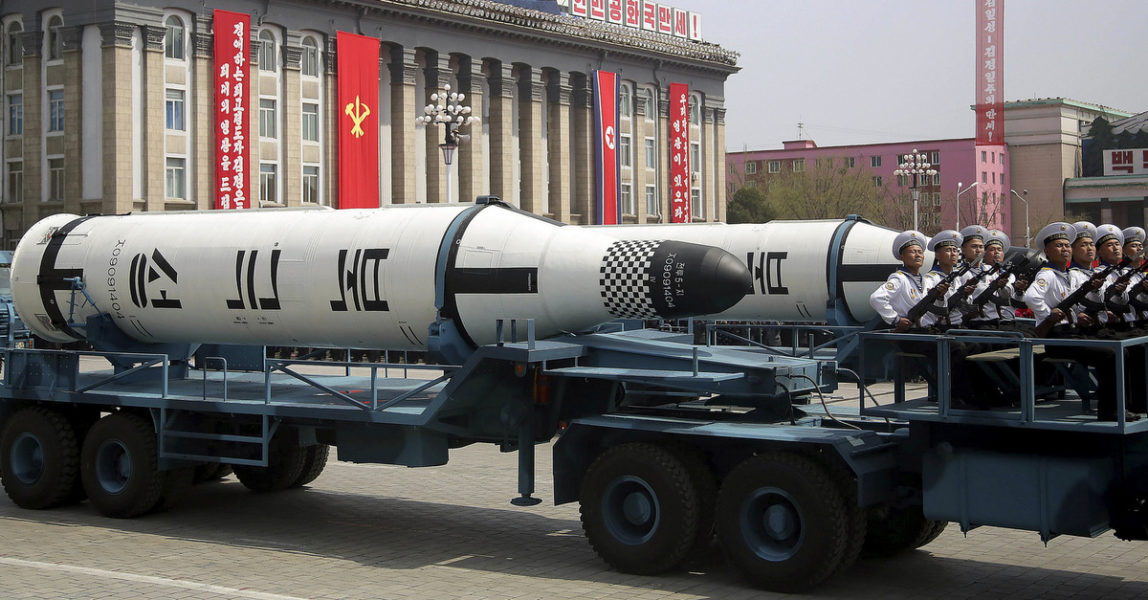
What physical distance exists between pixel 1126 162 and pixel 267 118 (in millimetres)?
90335

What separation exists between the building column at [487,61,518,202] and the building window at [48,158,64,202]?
2117 cm

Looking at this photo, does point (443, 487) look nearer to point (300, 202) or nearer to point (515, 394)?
point (515, 394)

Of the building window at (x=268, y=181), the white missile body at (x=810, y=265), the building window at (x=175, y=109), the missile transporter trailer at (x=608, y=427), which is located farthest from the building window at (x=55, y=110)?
the missile transporter trailer at (x=608, y=427)

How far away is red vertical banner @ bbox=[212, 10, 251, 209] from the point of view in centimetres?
5025

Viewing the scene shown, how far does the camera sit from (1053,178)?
116m

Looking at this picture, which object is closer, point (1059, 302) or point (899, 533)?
point (1059, 302)

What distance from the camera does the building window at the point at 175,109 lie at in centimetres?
5109

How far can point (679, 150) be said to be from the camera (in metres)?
73.9

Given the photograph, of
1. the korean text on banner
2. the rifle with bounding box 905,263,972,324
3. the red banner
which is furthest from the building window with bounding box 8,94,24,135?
the rifle with bounding box 905,263,972,324

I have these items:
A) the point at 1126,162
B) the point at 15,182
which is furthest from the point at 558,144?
the point at 1126,162

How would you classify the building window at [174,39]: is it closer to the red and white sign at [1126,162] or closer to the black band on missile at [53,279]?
the black band on missile at [53,279]

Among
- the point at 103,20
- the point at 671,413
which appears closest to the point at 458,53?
the point at 103,20

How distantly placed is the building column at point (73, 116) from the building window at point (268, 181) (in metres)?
7.24

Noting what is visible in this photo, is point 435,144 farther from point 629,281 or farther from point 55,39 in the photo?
point 629,281
